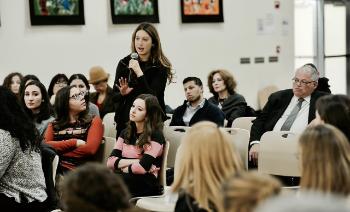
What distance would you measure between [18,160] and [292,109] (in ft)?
8.10

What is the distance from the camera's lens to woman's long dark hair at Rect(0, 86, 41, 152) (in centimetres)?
352

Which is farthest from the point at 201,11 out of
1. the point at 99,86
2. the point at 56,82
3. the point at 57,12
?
the point at 56,82

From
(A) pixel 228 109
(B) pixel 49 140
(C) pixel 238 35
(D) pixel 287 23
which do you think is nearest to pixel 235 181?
(B) pixel 49 140

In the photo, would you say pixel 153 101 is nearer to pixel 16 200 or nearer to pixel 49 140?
pixel 49 140

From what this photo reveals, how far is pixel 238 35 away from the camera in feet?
28.9

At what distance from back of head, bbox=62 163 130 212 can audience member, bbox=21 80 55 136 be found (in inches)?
130

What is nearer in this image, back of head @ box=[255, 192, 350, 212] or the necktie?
back of head @ box=[255, 192, 350, 212]

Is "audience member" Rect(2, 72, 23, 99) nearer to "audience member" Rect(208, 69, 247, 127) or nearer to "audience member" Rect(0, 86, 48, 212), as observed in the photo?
"audience member" Rect(208, 69, 247, 127)

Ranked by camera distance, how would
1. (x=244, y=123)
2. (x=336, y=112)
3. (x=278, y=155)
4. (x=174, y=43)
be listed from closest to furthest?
(x=336, y=112) < (x=278, y=155) < (x=244, y=123) < (x=174, y=43)

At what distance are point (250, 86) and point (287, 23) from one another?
1.24m

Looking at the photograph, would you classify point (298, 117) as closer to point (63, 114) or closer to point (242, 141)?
point (242, 141)

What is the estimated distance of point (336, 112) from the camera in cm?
308

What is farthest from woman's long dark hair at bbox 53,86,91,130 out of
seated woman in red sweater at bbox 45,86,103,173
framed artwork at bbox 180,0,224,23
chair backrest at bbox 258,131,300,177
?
framed artwork at bbox 180,0,224,23

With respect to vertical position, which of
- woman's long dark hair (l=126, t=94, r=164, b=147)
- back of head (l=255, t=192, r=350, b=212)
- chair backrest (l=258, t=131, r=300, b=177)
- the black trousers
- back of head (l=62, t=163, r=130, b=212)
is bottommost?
the black trousers
